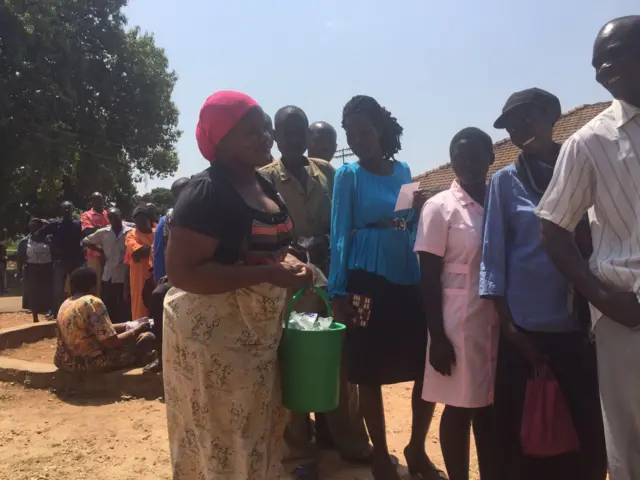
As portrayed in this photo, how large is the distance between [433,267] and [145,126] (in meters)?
20.0

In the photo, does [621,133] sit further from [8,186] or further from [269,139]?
[8,186]

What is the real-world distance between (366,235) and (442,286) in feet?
1.64

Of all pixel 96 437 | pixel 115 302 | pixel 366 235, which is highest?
pixel 366 235

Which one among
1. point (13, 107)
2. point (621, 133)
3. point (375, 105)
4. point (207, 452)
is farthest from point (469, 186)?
point (13, 107)

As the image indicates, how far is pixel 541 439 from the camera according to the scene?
2.10 m

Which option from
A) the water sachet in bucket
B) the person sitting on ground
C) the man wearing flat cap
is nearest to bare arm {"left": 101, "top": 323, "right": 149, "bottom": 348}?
Result: the person sitting on ground

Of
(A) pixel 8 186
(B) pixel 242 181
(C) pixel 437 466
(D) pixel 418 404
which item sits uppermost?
(A) pixel 8 186

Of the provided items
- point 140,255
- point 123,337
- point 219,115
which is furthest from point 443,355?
point 140,255

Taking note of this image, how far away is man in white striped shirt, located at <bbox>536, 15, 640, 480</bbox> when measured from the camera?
5.44ft

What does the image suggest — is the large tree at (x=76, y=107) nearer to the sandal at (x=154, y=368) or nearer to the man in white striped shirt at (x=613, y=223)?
the sandal at (x=154, y=368)

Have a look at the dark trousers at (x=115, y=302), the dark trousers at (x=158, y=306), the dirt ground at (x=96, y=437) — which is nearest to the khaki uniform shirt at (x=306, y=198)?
the dirt ground at (x=96, y=437)

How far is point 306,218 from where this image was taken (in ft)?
11.4

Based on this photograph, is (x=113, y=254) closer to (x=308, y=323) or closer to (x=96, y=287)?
(x=96, y=287)

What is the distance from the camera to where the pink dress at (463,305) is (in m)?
2.54
